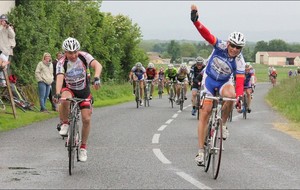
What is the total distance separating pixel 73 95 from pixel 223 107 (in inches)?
94.7

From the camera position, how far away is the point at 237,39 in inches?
382

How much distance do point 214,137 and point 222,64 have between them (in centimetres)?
124

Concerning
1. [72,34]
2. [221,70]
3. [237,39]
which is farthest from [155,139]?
[72,34]

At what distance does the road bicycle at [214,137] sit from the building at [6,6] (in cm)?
1668

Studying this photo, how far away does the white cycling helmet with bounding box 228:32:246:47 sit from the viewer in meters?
9.66

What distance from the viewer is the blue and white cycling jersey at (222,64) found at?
9.98 m

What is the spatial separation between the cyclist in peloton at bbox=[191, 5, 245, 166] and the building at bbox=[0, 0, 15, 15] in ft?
53.8

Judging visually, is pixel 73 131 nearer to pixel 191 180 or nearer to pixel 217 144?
pixel 191 180

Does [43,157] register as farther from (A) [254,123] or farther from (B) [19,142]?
(A) [254,123]

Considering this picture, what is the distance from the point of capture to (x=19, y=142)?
1394 centimetres

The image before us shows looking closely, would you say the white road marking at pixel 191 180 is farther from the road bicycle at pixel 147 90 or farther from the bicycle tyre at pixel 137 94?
the road bicycle at pixel 147 90

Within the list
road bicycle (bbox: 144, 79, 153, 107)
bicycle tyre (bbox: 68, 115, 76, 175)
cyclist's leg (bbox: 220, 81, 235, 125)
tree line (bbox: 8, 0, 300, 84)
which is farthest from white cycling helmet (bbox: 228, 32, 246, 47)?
road bicycle (bbox: 144, 79, 153, 107)

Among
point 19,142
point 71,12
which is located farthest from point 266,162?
point 71,12

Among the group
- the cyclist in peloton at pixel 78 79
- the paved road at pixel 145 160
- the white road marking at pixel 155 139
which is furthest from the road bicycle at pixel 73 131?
the white road marking at pixel 155 139
